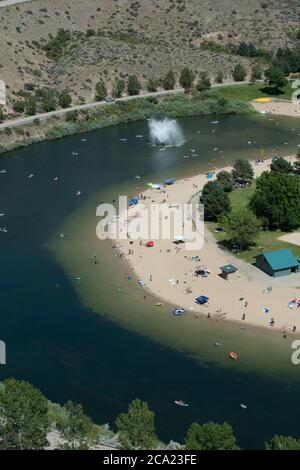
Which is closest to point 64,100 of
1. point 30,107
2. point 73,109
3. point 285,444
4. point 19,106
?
point 73,109

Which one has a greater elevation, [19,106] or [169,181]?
[19,106]

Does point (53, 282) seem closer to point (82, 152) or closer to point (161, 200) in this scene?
Answer: point (161, 200)

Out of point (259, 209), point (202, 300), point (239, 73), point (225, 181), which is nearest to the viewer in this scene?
point (202, 300)

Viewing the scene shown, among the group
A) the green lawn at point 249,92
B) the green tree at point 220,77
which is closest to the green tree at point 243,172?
the green lawn at point 249,92

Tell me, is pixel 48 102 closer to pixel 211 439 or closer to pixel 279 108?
pixel 279 108

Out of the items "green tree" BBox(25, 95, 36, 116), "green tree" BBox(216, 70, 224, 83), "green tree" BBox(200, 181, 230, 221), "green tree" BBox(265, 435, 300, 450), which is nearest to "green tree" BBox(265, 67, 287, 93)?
"green tree" BBox(216, 70, 224, 83)

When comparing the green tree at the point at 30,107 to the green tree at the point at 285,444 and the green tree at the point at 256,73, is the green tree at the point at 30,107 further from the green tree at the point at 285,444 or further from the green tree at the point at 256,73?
the green tree at the point at 285,444
